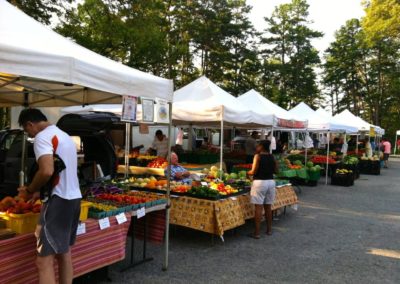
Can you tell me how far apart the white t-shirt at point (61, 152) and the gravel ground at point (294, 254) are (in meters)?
1.67

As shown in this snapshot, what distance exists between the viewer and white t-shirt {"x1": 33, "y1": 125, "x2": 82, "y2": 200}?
2.86 m

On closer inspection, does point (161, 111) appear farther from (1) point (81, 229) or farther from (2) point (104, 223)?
(1) point (81, 229)

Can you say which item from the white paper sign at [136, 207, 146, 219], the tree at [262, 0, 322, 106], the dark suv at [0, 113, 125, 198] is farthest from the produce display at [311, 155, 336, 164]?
the tree at [262, 0, 322, 106]

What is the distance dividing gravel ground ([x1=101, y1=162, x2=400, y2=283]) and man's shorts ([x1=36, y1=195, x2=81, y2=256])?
142 centimetres

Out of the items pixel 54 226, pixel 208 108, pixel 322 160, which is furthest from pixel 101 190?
pixel 322 160

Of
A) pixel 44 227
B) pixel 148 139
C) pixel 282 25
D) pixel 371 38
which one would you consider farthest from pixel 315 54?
pixel 44 227

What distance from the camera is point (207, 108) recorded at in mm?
7902

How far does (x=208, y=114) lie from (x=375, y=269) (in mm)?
→ 4262

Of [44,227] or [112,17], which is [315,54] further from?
[44,227]

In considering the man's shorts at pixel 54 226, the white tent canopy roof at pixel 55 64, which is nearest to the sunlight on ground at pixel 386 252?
the white tent canopy roof at pixel 55 64

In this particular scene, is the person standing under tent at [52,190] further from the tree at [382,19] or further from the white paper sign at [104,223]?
the tree at [382,19]

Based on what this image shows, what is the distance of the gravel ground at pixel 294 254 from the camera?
458 centimetres

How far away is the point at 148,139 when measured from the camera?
18.9 metres

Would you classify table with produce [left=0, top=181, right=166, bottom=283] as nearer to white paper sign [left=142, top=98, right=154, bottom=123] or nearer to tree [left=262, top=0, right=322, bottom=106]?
white paper sign [left=142, top=98, right=154, bottom=123]
